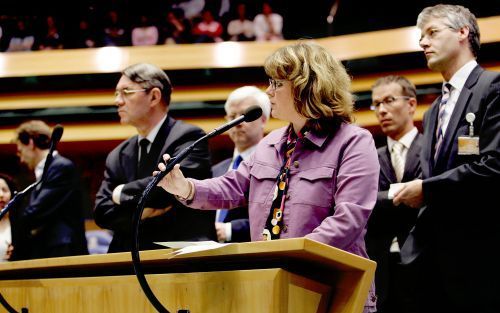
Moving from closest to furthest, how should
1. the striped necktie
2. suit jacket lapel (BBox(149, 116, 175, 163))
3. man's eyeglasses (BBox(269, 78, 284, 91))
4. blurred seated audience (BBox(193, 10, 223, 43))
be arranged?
man's eyeglasses (BBox(269, 78, 284, 91)) < the striped necktie < suit jacket lapel (BBox(149, 116, 175, 163)) < blurred seated audience (BBox(193, 10, 223, 43))

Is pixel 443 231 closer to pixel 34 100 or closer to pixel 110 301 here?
pixel 110 301

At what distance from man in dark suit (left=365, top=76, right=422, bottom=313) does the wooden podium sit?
1096mm

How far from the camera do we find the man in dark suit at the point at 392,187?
2912mm

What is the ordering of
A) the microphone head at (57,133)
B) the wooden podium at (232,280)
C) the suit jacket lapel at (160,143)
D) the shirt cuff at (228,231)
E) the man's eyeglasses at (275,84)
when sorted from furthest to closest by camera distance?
the shirt cuff at (228,231) < the suit jacket lapel at (160,143) < the microphone head at (57,133) < the man's eyeglasses at (275,84) < the wooden podium at (232,280)

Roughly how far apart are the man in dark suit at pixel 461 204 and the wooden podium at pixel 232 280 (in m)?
0.96

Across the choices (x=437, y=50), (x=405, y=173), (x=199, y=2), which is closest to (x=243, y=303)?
(x=437, y=50)

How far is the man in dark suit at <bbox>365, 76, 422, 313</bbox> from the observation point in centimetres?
291

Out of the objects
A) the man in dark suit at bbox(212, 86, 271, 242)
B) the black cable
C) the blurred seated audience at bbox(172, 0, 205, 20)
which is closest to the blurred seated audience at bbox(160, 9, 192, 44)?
the blurred seated audience at bbox(172, 0, 205, 20)

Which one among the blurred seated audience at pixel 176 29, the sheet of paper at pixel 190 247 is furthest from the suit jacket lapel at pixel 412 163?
the blurred seated audience at pixel 176 29

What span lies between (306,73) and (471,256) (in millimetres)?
938

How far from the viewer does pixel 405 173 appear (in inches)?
122

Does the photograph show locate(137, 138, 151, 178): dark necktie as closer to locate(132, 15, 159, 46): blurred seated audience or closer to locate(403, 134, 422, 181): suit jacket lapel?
locate(403, 134, 422, 181): suit jacket lapel

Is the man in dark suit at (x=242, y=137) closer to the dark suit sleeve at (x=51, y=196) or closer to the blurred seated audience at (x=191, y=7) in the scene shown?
the dark suit sleeve at (x=51, y=196)

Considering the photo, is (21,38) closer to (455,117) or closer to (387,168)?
(387,168)
